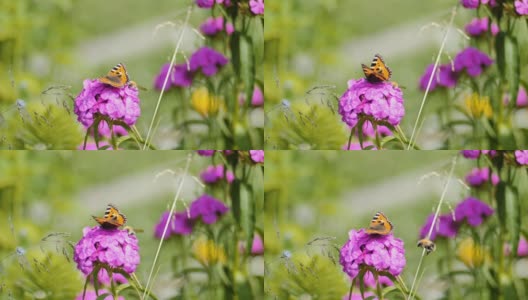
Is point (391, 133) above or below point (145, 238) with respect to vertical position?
above

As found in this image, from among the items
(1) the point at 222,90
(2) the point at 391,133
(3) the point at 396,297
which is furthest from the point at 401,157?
(1) the point at 222,90

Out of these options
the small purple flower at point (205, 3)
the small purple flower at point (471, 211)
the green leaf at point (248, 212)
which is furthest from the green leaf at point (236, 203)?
the small purple flower at point (471, 211)

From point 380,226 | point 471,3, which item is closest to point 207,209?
point 380,226

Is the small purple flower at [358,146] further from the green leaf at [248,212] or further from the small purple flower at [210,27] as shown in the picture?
the small purple flower at [210,27]

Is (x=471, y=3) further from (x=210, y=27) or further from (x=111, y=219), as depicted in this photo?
(x=111, y=219)

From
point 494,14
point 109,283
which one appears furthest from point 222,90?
point 494,14

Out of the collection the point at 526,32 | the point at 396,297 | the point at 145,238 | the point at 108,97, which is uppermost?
the point at 526,32

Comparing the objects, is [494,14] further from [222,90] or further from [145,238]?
[145,238]

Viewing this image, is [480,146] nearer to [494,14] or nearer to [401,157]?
[401,157]
